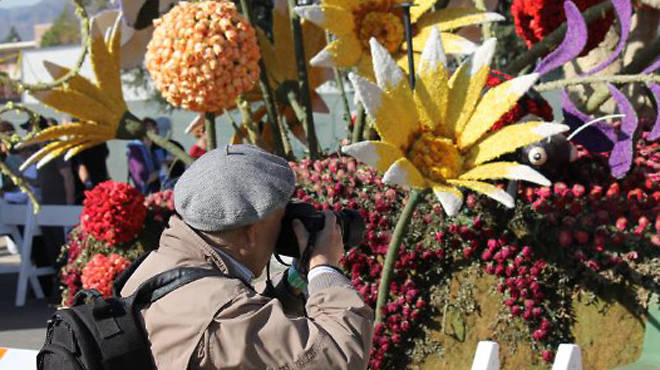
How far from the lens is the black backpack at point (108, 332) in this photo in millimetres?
1632

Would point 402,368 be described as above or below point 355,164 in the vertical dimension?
below

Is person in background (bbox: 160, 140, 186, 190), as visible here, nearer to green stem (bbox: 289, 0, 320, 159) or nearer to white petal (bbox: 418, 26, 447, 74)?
green stem (bbox: 289, 0, 320, 159)

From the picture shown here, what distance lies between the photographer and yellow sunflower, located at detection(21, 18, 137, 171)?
416cm

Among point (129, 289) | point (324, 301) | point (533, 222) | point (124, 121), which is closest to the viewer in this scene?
point (324, 301)

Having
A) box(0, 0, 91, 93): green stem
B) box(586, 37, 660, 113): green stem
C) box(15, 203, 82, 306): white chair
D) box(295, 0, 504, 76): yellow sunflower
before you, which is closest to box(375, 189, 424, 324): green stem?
box(295, 0, 504, 76): yellow sunflower

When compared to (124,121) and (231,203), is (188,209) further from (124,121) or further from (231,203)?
(124,121)

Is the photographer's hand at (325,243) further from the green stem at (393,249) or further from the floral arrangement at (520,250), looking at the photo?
the floral arrangement at (520,250)

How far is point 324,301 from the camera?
168 cm

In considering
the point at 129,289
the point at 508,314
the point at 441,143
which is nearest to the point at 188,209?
the point at 129,289

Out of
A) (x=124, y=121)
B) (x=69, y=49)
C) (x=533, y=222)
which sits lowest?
(x=69, y=49)

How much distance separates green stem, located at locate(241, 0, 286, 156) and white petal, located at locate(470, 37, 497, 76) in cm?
122

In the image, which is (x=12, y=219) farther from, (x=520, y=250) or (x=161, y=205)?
(x=520, y=250)

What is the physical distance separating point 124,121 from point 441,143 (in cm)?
158

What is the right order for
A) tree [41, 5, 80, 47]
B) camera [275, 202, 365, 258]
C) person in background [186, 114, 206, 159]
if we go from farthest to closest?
tree [41, 5, 80, 47]
person in background [186, 114, 206, 159]
camera [275, 202, 365, 258]
